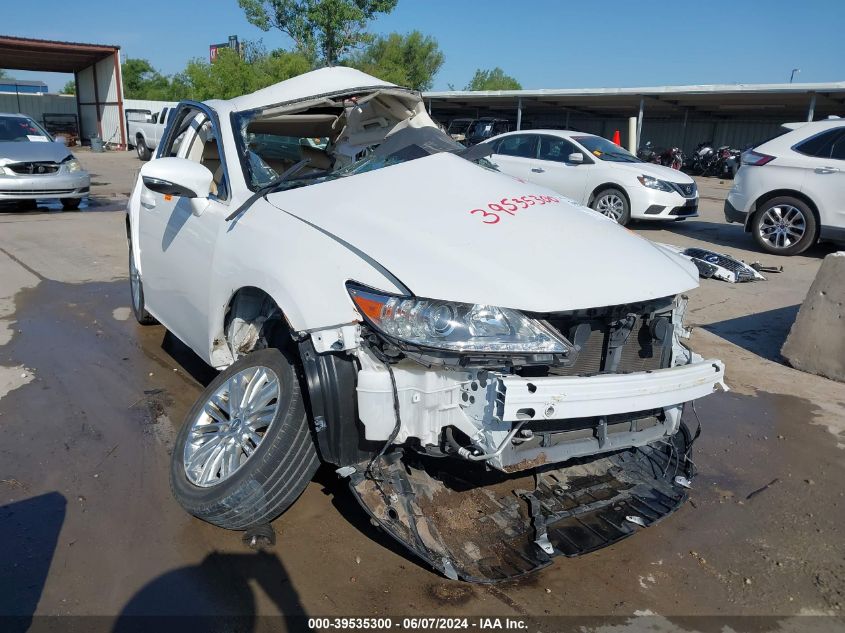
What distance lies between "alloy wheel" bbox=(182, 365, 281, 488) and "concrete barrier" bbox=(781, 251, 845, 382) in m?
4.31

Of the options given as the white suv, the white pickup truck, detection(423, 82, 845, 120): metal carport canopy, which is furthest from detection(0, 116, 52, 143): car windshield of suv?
detection(423, 82, 845, 120): metal carport canopy

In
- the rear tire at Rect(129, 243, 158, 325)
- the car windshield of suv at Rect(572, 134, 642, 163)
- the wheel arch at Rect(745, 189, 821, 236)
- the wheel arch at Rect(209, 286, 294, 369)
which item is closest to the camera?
the wheel arch at Rect(209, 286, 294, 369)

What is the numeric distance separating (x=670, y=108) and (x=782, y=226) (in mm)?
20314

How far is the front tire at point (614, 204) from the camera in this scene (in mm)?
11117

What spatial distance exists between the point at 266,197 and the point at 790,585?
2932 mm

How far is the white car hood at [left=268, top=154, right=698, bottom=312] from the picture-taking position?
2.51 meters

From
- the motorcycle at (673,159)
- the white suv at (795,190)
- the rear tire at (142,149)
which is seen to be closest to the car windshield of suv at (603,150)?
the white suv at (795,190)

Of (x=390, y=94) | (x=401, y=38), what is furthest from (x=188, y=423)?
(x=401, y=38)

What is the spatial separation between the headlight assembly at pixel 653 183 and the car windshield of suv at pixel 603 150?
66cm

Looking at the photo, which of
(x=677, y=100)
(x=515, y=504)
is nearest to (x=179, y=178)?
(x=515, y=504)

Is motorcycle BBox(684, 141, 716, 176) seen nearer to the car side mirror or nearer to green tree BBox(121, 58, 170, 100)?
the car side mirror

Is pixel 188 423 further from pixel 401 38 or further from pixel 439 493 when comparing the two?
pixel 401 38

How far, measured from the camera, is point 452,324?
2.46 m

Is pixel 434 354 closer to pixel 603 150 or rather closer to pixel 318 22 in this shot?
pixel 603 150
